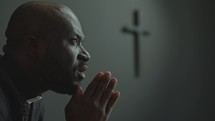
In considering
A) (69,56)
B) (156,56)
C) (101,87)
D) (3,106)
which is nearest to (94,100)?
(101,87)

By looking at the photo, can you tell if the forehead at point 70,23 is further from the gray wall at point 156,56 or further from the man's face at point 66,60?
the gray wall at point 156,56

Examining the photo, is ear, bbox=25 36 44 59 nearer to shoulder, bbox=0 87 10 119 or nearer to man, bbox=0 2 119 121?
man, bbox=0 2 119 121

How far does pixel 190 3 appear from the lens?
2723 mm

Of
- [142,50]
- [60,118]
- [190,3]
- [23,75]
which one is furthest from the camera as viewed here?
[190,3]

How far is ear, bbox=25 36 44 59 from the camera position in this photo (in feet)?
3.54

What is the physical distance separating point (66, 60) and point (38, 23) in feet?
0.44

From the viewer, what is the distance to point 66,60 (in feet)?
3.65

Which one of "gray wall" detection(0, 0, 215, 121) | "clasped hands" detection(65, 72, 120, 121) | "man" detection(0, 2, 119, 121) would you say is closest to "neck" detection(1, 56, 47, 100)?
"man" detection(0, 2, 119, 121)

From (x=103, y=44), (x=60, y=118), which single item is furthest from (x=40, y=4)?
(x=103, y=44)

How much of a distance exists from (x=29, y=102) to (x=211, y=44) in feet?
6.60

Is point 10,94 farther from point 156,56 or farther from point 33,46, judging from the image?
point 156,56

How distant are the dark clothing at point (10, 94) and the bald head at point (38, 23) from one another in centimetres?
7

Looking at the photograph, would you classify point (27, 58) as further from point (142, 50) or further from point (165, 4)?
point (165, 4)

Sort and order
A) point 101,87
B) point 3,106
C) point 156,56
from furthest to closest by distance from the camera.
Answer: point 156,56 < point 101,87 < point 3,106
